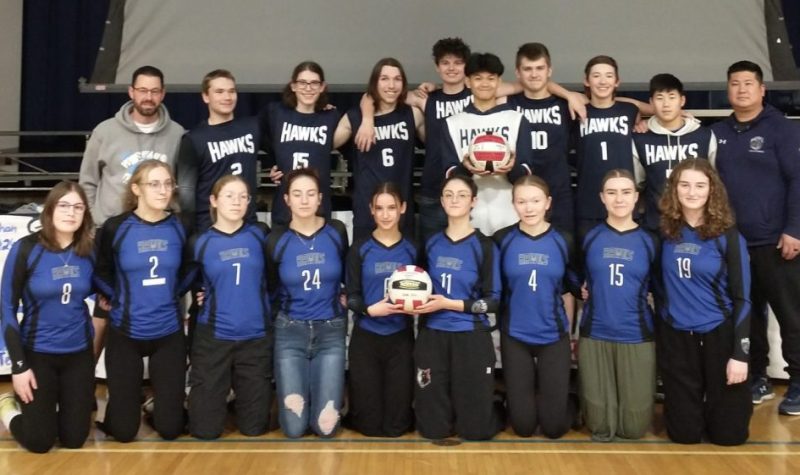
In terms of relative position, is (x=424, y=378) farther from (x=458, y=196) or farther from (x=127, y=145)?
(x=127, y=145)

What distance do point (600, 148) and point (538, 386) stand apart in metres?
1.38

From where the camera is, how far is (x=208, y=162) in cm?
487

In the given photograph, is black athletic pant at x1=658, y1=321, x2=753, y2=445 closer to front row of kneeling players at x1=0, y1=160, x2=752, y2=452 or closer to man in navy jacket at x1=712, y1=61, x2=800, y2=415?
front row of kneeling players at x1=0, y1=160, x2=752, y2=452

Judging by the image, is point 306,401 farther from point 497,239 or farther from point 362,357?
point 497,239

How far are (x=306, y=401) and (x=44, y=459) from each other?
1.29 meters

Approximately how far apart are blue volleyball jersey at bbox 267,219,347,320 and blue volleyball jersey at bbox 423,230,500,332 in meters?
0.52

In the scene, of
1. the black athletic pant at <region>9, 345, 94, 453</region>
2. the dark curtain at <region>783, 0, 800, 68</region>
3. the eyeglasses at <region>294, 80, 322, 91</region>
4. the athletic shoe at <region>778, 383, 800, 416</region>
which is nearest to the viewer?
the black athletic pant at <region>9, 345, 94, 453</region>

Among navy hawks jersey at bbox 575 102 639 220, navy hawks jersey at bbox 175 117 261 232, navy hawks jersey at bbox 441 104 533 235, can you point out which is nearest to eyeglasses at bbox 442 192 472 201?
navy hawks jersey at bbox 441 104 533 235

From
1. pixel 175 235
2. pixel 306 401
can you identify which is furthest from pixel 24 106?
pixel 306 401

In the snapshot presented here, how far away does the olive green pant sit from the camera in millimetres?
4430

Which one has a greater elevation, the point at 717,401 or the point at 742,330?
the point at 742,330

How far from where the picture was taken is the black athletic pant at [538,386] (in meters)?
4.46

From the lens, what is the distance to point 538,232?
4.59 m

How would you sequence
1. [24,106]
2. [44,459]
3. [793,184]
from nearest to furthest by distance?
1. [44,459]
2. [793,184]
3. [24,106]
